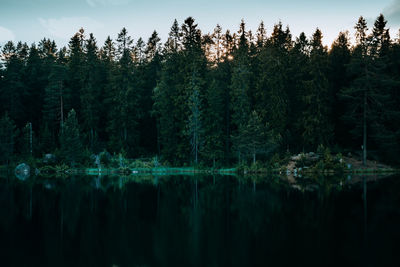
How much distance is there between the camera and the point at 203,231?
13.3 meters

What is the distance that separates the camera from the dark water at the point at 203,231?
10078mm

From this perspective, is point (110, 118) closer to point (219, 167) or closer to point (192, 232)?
point (219, 167)

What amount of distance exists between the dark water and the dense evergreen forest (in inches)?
1103

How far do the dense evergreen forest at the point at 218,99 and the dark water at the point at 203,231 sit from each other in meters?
28.0

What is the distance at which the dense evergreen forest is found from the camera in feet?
160

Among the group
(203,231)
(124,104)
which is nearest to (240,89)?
(124,104)

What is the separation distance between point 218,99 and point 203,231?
40672 mm

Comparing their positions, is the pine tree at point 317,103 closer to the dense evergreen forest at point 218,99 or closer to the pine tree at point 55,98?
the dense evergreen forest at point 218,99

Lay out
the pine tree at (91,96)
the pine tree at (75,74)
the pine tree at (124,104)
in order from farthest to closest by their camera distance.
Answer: the pine tree at (75,74)
the pine tree at (91,96)
the pine tree at (124,104)

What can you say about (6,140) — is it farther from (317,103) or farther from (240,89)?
(317,103)

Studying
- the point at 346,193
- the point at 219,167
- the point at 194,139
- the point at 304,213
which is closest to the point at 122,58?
the point at 194,139

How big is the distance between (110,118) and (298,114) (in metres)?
30.5

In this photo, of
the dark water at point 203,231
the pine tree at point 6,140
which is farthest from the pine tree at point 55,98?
the dark water at point 203,231

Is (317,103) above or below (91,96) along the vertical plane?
below
